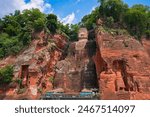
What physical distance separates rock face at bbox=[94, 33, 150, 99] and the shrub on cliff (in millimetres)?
8809

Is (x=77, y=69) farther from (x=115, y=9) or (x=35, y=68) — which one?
(x=115, y=9)

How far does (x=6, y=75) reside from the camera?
25672 millimetres

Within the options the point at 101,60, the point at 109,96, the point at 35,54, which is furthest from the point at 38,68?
the point at 109,96

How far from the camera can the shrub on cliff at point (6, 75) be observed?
25594 mm

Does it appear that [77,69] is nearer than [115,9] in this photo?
Yes

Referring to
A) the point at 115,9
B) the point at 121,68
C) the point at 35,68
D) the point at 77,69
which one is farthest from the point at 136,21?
the point at 35,68

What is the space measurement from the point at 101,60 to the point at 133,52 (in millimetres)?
3193

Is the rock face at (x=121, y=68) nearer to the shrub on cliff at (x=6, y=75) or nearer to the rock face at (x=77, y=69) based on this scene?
the rock face at (x=77, y=69)

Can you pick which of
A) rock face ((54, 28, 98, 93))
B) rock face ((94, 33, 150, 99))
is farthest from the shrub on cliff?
rock face ((94, 33, 150, 99))

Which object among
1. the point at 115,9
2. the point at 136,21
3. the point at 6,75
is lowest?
the point at 6,75

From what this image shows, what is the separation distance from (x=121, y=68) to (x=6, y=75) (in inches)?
447

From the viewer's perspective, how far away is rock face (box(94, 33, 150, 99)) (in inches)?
876

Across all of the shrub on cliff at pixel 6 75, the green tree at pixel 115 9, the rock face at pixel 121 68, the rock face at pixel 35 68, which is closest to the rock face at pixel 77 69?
the rock face at pixel 35 68

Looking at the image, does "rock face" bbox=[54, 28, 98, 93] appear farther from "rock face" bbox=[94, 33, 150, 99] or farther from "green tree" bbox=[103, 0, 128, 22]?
"green tree" bbox=[103, 0, 128, 22]
